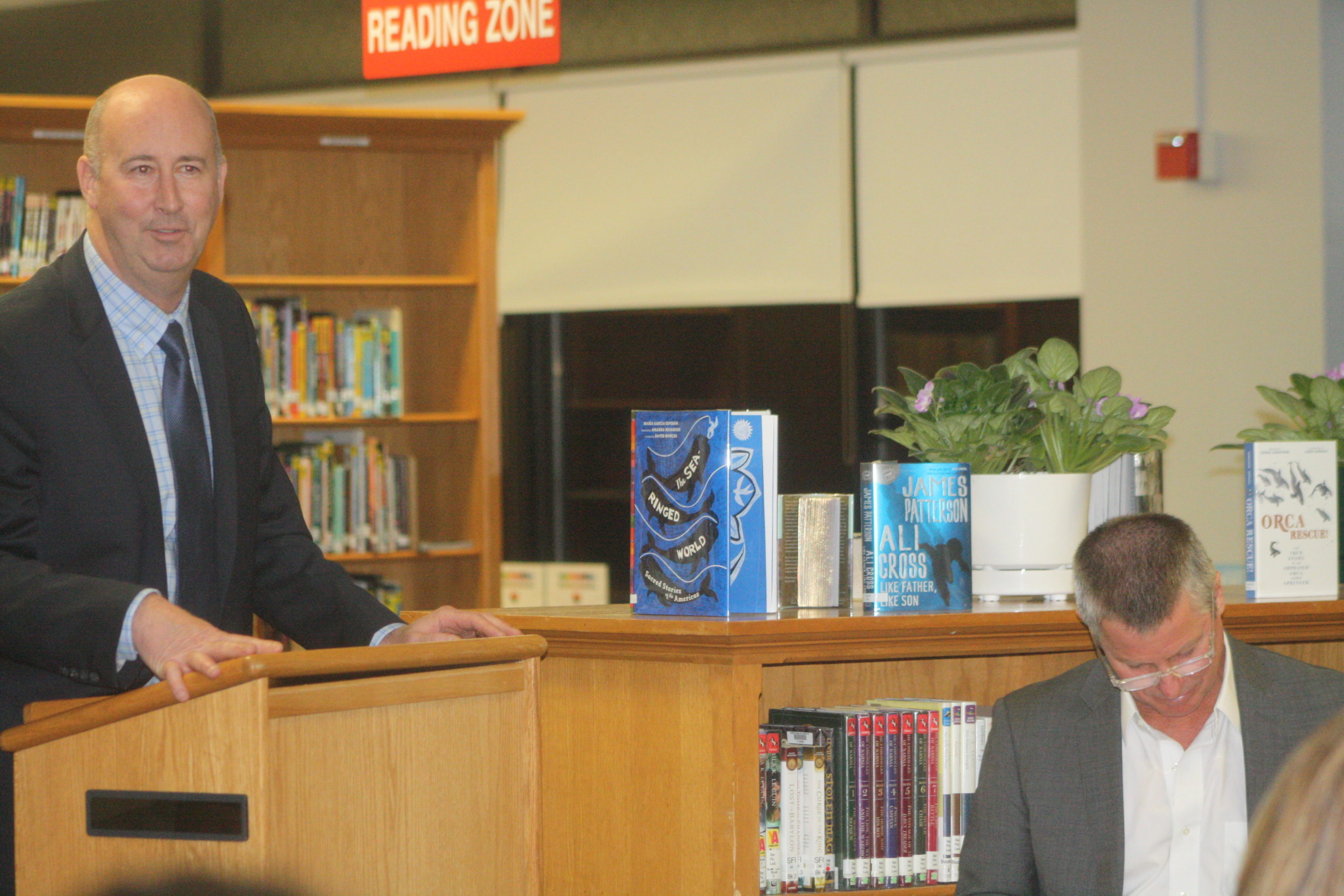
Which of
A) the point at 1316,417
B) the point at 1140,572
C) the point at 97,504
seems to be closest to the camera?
the point at 97,504

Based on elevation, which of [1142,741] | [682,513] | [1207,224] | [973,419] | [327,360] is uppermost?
[1207,224]

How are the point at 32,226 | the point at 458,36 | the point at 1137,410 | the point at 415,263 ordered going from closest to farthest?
the point at 1137,410 < the point at 458,36 < the point at 32,226 < the point at 415,263

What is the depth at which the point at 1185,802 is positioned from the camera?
85.9 inches

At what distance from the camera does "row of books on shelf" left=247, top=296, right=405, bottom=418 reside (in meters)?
4.83

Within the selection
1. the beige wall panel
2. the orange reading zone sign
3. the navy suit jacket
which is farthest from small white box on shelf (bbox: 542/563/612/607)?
the navy suit jacket

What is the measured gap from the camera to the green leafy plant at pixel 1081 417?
92.0 inches

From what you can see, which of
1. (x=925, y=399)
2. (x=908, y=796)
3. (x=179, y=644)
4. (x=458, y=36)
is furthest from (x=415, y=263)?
(x=179, y=644)

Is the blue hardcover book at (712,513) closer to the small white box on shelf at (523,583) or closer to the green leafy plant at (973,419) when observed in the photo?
the green leafy plant at (973,419)

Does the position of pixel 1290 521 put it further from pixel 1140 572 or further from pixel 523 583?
pixel 523 583

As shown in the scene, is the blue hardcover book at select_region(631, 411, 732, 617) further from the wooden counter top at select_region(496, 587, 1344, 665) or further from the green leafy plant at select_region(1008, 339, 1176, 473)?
the green leafy plant at select_region(1008, 339, 1176, 473)

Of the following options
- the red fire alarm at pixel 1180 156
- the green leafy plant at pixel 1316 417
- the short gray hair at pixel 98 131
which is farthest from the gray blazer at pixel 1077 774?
the red fire alarm at pixel 1180 156

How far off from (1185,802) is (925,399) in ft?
2.38

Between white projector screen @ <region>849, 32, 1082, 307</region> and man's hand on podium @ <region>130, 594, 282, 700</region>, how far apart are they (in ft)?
13.8

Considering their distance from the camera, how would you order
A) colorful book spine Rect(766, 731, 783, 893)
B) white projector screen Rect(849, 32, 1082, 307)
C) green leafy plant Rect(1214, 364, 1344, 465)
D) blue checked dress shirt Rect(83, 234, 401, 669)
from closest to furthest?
1. blue checked dress shirt Rect(83, 234, 401, 669)
2. colorful book spine Rect(766, 731, 783, 893)
3. green leafy plant Rect(1214, 364, 1344, 465)
4. white projector screen Rect(849, 32, 1082, 307)
